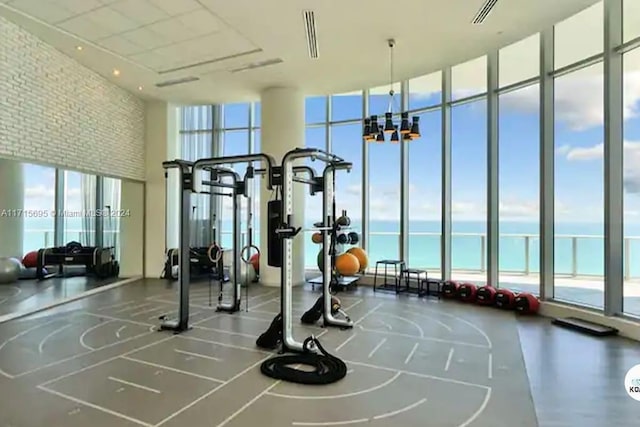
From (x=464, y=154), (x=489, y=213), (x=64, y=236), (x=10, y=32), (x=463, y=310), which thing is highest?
(x=10, y=32)

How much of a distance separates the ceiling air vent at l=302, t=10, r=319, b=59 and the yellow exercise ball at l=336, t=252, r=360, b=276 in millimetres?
3771

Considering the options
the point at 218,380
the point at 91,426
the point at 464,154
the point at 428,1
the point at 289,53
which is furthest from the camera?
the point at 464,154

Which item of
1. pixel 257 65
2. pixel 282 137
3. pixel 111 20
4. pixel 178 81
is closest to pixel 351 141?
pixel 282 137

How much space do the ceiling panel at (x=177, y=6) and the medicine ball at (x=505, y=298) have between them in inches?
245

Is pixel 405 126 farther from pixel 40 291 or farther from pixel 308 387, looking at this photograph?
pixel 40 291

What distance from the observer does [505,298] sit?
6.51 metres

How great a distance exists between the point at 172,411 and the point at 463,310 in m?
4.83

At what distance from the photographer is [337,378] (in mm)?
3654

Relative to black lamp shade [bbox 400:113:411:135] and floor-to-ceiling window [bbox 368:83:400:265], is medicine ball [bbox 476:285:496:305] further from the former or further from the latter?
black lamp shade [bbox 400:113:411:135]

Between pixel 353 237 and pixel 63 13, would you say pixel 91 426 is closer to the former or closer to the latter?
pixel 353 237

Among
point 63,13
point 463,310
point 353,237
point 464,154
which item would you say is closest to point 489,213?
point 464,154

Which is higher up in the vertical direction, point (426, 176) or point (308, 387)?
point (426, 176)

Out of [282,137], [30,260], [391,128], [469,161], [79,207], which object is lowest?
[30,260]

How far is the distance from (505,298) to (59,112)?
808 cm
